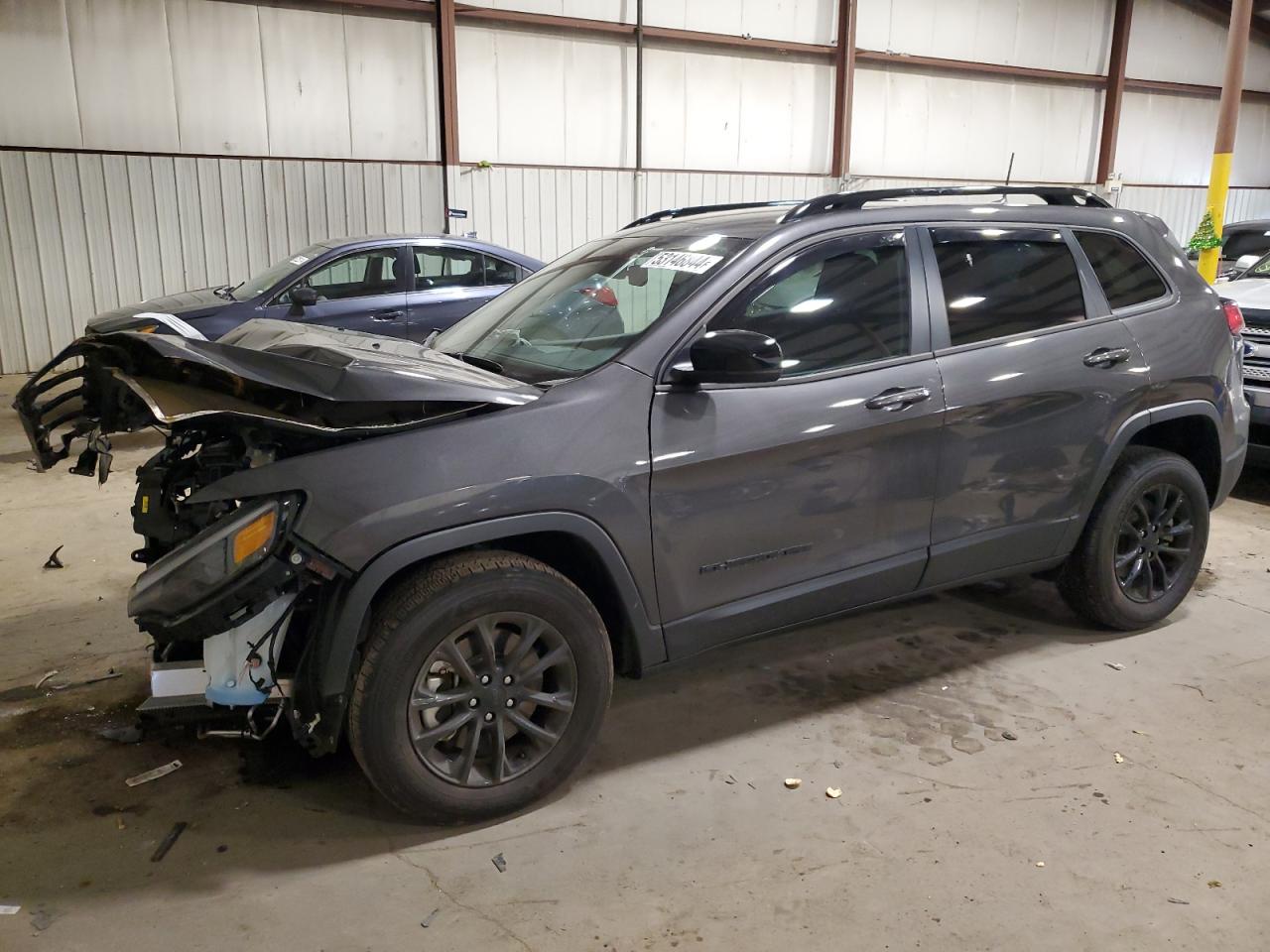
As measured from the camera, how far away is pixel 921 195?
3.61 meters

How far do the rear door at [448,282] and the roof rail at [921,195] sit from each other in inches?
200

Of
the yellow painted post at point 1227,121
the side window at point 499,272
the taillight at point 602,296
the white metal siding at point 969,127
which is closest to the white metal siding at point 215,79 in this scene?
the side window at point 499,272

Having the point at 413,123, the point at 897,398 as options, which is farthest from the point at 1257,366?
the point at 413,123

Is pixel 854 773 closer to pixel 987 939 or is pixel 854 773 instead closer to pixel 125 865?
pixel 987 939

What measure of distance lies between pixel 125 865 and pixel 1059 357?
340cm

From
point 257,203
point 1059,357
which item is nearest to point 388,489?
point 1059,357

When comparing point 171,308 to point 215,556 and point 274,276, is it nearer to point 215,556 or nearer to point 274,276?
point 274,276

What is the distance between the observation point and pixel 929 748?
318 cm

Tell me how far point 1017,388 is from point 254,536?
255 cm

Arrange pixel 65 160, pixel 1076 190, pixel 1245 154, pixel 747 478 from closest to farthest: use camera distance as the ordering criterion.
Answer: pixel 747 478, pixel 1076 190, pixel 65 160, pixel 1245 154

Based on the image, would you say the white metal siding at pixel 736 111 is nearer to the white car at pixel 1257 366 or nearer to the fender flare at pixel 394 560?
the white car at pixel 1257 366

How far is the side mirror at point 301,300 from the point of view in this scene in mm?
7461

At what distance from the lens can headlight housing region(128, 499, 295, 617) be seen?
2.42 m

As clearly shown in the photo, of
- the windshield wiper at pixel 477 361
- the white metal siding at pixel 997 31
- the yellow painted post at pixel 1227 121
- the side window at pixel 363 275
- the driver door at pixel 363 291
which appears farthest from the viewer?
the white metal siding at pixel 997 31
